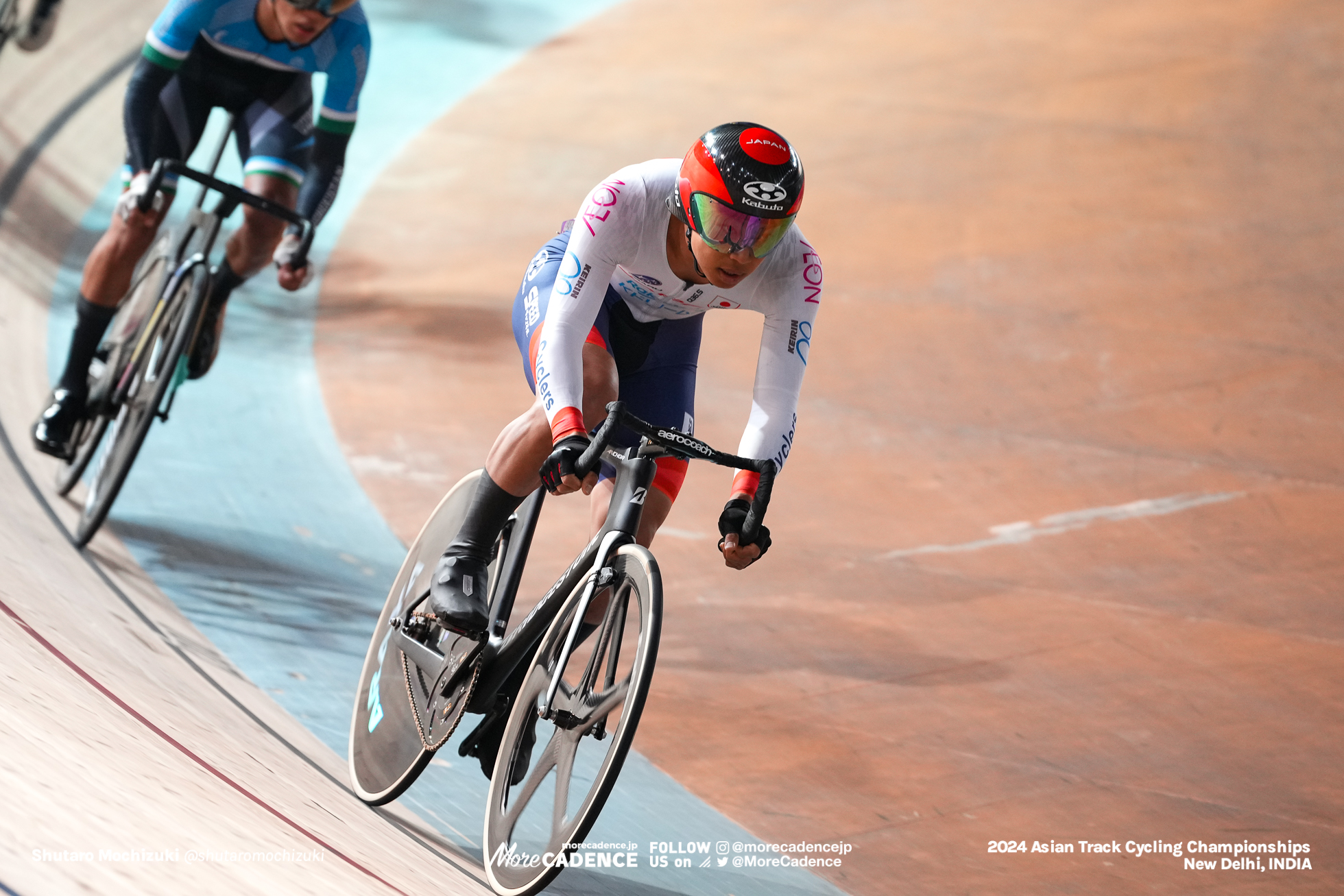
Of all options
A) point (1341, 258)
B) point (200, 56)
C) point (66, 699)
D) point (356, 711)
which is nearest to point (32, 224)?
point (200, 56)

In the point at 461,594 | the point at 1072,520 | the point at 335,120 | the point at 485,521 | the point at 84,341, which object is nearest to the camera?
the point at 461,594

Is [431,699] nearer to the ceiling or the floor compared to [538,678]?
nearer to the floor

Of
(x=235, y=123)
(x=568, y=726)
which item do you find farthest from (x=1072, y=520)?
(x=235, y=123)

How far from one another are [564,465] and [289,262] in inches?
71.6

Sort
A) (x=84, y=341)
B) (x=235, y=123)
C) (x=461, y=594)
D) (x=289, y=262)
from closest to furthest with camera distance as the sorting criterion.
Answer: (x=461, y=594), (x=289, y=262), (x=84, y=341), (x=235, y=123)

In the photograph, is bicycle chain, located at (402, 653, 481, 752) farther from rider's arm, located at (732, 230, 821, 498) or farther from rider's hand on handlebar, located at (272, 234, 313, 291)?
rider's hand on handlebar, located at (272, 234, 313, 291)

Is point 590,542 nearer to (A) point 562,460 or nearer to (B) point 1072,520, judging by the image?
(A) point 562,460

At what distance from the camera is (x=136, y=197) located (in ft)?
12.6

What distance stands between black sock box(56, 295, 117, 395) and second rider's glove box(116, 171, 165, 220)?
0.34 meters

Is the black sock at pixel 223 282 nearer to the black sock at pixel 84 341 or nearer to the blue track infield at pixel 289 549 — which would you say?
the black sock at pixel 84 341

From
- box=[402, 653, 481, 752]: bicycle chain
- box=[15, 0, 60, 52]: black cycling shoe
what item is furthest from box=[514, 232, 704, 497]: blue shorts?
box=[15, 0, 60, 52]: black cycling shoe

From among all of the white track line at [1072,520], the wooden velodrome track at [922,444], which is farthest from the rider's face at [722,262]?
the white track line at [1072,520]

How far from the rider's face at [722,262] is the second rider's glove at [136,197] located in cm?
203

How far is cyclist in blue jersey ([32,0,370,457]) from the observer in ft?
12.9
